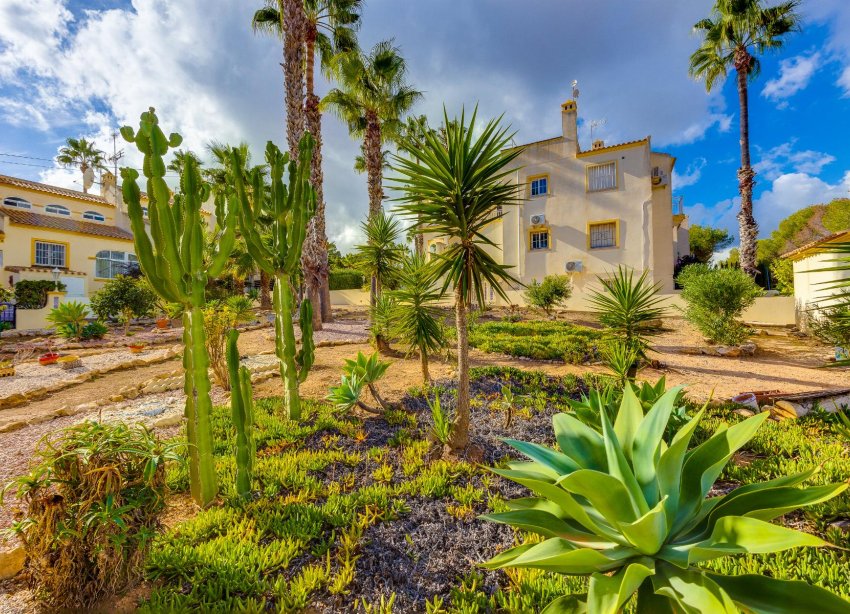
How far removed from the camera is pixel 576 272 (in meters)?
20.4

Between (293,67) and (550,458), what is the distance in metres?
14.1

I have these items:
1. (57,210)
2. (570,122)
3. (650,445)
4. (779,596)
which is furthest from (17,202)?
(570,122)

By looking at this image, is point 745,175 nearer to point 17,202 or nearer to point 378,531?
point 378,531

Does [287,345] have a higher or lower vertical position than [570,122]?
lower

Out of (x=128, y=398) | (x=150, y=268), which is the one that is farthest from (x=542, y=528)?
(x=128, y=398)

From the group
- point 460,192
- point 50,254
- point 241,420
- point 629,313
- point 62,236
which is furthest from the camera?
point 62,236

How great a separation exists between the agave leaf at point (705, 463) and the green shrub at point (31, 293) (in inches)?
895

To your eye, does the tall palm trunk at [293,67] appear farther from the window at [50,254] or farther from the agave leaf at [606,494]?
the window at [50,254]

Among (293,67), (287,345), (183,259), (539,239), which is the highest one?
(293,67)

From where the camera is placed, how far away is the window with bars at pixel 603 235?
1994cm

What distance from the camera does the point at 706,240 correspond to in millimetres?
32281

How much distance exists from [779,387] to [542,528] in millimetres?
8848

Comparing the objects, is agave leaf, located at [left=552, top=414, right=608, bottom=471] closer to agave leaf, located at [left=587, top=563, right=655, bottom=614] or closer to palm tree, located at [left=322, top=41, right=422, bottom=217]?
agave leaf, located at [left=587, top=563, right=655, bottom=614]

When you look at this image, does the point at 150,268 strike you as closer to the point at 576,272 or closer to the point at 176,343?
the point at 176,343
